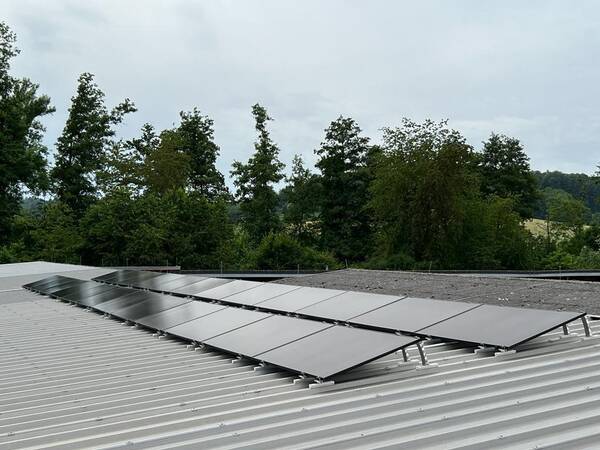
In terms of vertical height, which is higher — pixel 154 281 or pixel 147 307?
pixel 154 281

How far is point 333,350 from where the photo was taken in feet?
21.3

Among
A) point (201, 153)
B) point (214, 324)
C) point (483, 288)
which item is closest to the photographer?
point (214, 324)

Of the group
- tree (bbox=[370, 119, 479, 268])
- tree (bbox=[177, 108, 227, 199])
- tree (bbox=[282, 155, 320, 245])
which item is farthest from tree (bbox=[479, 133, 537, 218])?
tree (bbox=[177, 108, 227, 199])

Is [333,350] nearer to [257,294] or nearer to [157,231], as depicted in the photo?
[257,294]

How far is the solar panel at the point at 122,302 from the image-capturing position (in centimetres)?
1273

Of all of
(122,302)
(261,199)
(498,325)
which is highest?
(261,199)

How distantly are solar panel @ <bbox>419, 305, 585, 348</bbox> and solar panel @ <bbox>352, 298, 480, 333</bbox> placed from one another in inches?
8.0

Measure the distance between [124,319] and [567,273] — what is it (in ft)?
88.6

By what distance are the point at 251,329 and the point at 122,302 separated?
5697 millimetres

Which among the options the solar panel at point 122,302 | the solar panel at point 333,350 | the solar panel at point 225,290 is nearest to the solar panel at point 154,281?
the solar panel at point 122,302

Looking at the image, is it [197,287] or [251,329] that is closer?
[251,329]

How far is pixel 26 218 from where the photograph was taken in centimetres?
5000

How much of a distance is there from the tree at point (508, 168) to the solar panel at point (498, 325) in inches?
2665

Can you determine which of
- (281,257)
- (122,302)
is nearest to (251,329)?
(122,302)
